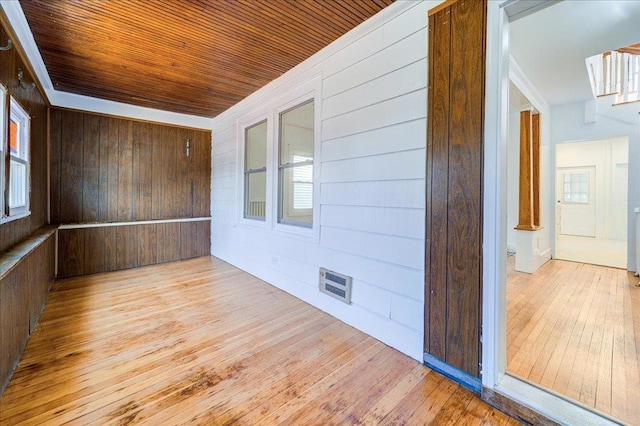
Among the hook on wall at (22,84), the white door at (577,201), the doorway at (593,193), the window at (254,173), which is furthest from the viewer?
the white door at (577,201)

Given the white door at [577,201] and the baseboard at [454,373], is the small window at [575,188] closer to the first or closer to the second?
the white door at [577,201]

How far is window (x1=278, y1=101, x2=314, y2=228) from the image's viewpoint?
A: 11.3 ft

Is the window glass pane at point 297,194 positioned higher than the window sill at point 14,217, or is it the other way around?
the window glass pane at point 297,194

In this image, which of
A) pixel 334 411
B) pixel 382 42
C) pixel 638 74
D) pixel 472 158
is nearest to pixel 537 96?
pixel 638 74

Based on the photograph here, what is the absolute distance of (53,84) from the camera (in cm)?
362

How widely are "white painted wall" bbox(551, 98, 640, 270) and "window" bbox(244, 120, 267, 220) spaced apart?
5.14 metres

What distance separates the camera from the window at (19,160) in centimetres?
236

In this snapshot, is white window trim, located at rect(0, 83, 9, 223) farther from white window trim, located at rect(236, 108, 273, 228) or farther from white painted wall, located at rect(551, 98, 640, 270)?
white painted wall, located at rect(551, 98, 640, 270)

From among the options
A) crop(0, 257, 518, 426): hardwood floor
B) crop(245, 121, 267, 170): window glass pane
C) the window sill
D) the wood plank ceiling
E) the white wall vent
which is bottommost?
crop(0, 257, 518, 426): hardwood floor

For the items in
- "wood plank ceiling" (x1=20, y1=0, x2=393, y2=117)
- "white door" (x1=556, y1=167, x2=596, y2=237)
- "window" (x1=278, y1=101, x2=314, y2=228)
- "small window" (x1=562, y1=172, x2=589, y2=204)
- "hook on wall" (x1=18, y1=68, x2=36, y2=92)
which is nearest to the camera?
"wood plank ceiling" (x1=20, y1=0, x2=393, y2=117)

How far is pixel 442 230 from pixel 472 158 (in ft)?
1.53

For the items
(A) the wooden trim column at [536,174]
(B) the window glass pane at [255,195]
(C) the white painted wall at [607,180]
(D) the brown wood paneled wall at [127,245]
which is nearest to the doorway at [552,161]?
(A) the wooden trim column at [536,174]

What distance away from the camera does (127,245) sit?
437 cm

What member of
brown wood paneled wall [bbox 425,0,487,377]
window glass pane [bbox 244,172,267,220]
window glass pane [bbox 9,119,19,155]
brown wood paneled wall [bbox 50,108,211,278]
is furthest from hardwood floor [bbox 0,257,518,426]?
window glass pane [bbox 244,172,267,220]
